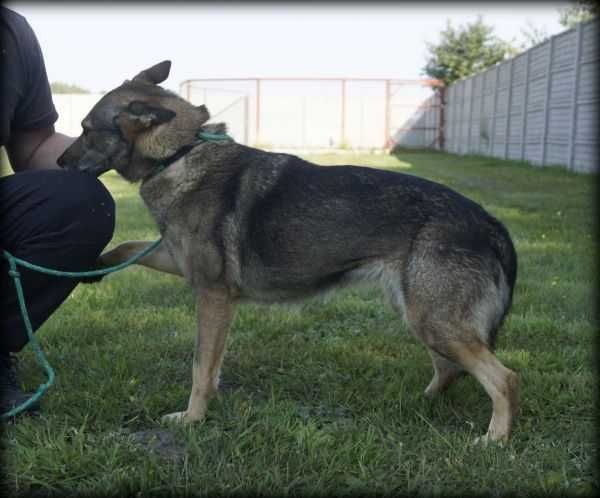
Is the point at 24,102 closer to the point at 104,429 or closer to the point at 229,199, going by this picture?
the point at 229,199

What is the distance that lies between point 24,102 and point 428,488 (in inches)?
101

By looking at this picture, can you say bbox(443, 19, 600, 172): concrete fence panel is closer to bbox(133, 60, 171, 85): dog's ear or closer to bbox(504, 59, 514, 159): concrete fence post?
bbox(504, 59, 514, 159): concrete fence post

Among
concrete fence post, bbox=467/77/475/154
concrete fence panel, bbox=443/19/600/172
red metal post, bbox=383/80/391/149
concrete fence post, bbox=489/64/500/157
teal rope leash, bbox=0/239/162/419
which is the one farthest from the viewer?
red metal post, bbox=383/80/391/149

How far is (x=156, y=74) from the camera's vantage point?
130 inches

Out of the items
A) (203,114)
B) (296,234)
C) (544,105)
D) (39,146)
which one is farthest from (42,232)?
(544,105)

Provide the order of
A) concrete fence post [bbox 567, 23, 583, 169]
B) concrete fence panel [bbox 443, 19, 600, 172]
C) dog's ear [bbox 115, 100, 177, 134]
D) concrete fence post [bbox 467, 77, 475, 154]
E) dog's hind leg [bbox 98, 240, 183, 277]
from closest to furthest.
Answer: dog's ear [bbox 115, 100, 177, 134], dog's hind leg [bbox 98, 240, 183, 277], concrete fence panel [bbox 443, 19, 600, 172], concrete fence post [bbox 567, 23, 583, 169], concrete fence post [bbox 467, 77, 475, 154]

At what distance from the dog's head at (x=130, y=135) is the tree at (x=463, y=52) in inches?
1230

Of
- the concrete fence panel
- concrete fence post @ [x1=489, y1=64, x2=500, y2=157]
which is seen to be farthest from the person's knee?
concrete fence post @ [x1=489, y1=64, x2=500, y2=157]

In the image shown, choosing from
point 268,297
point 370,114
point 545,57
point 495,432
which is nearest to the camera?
point 495,432

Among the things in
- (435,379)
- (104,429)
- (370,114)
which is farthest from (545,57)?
(104,429)

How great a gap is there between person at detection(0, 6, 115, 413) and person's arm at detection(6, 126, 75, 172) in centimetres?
17

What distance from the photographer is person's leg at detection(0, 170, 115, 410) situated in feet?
9.07

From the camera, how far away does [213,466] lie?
2264mm

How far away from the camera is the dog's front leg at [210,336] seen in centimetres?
284
